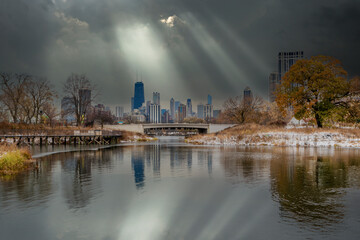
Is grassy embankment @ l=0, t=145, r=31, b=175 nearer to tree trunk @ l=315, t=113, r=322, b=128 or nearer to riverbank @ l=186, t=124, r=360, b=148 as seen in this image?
riverbank @ l=186, t=124, r=360, b=148

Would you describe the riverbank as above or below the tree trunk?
below

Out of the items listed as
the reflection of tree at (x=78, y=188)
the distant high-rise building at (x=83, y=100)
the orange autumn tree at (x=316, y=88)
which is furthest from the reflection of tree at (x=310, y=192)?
the distant high-rise building at (x=83, y=100)

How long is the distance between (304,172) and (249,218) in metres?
10.8

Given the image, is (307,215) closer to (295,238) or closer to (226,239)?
(295,238)

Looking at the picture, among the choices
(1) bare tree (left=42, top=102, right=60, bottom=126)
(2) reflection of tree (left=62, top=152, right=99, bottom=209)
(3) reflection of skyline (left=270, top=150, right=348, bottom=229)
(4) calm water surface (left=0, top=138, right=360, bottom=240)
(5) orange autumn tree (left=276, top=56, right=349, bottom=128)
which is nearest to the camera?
(4) calm water surface (left=0, top=138, right=360, bottom=240)

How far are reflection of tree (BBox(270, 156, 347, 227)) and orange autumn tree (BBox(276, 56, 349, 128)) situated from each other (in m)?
35.8

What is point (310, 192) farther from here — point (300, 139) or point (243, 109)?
point (243, 109)

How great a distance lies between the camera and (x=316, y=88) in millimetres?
54500

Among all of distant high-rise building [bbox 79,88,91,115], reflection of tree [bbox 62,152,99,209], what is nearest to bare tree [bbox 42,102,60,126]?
distant high-rise building [bbox 79,88,91,115]

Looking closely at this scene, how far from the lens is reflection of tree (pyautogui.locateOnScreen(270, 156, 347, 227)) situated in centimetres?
1029

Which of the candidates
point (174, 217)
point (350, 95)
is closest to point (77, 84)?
point (350, 95)

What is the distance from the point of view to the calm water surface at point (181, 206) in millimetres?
8961

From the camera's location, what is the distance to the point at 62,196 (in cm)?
1328

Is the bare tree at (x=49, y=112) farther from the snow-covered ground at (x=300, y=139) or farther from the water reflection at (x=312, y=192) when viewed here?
the water reflection at (x=312, y=192)
